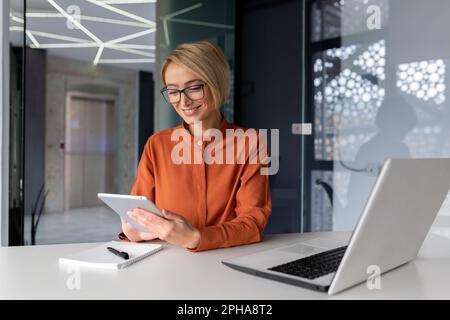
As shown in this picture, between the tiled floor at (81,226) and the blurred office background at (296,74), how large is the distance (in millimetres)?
256

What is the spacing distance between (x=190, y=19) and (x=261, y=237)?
2.79m

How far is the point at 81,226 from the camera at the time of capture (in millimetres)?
5711

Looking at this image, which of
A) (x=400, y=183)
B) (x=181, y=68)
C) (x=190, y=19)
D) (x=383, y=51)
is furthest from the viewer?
(x=190, y=19)

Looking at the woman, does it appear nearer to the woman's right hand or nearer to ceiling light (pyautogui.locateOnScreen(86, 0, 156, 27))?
the woman's right hand

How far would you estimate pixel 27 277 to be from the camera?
0.93 meters

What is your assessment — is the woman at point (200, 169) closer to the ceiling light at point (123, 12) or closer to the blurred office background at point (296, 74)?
the blurred office background at point (296, 74)

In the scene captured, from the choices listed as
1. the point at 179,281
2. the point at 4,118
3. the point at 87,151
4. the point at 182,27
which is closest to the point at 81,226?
the point at 87,151

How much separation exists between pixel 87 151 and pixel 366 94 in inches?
211

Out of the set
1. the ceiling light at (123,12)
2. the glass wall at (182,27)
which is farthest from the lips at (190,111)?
the ceiling light at (123,12)

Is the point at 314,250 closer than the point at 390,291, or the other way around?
the point at 390,291

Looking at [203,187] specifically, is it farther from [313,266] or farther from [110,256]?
[313,266]

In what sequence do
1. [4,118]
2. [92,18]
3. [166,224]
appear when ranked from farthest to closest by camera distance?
[92,18] → [4,118] → [166,224]

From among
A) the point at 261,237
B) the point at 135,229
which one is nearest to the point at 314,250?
the point at 261,237
